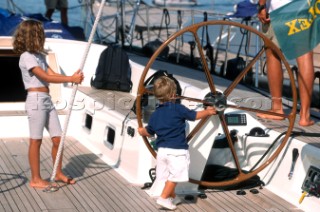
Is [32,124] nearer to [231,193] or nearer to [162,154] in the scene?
[162,154]

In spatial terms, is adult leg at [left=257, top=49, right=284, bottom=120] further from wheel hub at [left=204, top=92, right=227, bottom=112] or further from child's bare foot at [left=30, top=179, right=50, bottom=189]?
child's bare foot at [left=30, top=179, right=50, bottom=189]

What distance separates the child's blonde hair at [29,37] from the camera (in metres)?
4.19

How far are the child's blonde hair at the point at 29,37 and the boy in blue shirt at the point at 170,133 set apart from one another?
2.49 feet

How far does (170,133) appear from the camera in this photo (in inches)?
158

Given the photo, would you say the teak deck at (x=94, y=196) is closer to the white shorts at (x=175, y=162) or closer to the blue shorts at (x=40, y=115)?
the white shorts at (x=175, y=162)

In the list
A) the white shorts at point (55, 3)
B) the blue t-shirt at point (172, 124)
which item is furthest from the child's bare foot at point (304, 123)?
the white shorts at point (55, 3)

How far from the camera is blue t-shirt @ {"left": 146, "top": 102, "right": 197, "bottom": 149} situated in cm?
401

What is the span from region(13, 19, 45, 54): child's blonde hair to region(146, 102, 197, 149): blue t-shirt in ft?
2.71

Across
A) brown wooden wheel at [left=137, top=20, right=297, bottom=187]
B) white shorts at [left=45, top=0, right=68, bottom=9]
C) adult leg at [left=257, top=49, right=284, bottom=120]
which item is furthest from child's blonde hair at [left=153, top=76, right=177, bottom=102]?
white shorts at [left=45, top=0, right=68, bottom=9]

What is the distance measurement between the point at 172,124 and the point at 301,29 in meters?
1.14

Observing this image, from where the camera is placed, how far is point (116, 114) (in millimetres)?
5117

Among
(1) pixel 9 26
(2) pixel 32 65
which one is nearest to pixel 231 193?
(2) pixel 32 65

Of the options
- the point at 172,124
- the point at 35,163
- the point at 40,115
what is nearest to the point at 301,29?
the point at 172,124

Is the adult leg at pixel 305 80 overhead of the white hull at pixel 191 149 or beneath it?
overhead
